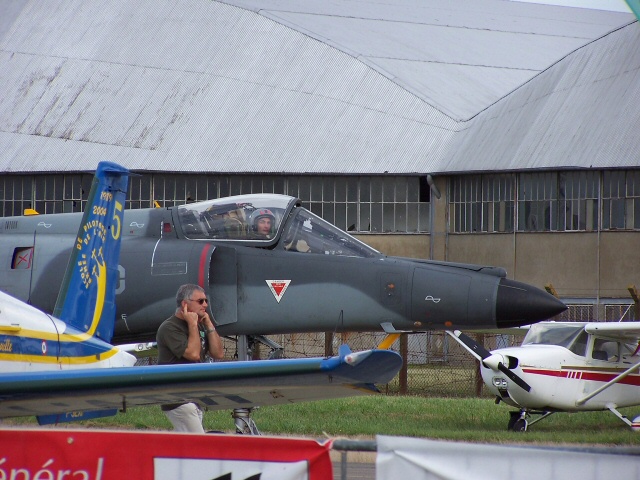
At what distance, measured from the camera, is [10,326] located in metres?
9.23

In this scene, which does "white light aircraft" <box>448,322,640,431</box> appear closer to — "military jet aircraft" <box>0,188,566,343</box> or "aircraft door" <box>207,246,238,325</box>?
"military jet aircraft" <box>0,188,566,343</box>

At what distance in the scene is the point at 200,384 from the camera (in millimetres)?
7652

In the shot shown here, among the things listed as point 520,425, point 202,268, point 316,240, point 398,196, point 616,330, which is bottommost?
point 520,425

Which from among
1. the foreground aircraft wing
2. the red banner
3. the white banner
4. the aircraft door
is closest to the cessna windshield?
the aircraft door

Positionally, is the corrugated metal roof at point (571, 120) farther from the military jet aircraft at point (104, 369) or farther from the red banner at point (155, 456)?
the red banner at point (155, 456)

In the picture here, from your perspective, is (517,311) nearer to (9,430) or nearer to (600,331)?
(600,331)

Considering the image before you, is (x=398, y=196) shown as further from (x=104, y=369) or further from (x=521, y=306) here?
(x=104, y=369)

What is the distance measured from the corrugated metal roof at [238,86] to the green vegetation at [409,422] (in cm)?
2020

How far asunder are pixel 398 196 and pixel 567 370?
21669 mm

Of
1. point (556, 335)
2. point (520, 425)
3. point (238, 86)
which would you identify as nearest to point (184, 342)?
point (520, 425)

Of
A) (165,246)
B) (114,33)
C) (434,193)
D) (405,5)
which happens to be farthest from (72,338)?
(405,5)

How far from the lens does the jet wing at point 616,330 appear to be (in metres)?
16.2

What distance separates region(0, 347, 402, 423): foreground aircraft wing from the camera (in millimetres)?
6793

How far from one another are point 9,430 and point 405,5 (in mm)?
49708
